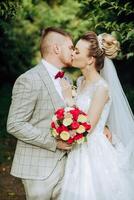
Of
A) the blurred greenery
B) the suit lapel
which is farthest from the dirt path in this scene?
the suit lapel

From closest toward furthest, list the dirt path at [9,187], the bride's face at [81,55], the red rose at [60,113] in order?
the red rose at [60,113]
the bride's face at [81,55]
the dirt path at [9,187]

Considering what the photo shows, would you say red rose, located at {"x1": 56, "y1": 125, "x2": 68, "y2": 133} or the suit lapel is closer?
red rose, located at {"x1": 56, "y1": 125, "x2": 68, "y2": 133}

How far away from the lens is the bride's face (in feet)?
14.6

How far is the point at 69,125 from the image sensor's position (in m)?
3.96

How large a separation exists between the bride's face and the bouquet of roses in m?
0.62

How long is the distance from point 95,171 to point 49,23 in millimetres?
13371

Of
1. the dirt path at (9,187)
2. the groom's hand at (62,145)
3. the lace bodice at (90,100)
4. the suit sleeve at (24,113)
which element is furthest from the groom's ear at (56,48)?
the dirt path at (9,187)

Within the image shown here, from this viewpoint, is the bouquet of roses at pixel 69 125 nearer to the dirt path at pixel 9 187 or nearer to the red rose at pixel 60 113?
the red rose at pixel 60 113

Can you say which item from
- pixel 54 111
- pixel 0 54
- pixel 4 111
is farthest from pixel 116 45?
pixel 0 54

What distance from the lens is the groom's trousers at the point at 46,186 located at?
4055 millimetres

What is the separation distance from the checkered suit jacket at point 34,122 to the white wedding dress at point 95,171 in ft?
0.77

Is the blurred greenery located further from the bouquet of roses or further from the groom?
the bouquet of roses

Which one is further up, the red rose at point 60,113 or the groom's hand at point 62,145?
the red rose at point 60,113

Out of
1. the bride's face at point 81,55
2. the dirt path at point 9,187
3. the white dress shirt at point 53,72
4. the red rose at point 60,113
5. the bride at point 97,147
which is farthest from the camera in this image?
the dirt path at point 9,187
